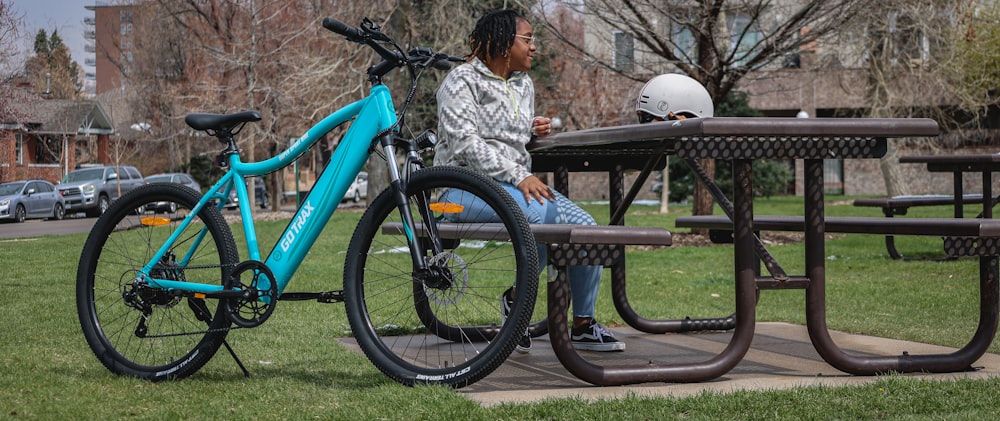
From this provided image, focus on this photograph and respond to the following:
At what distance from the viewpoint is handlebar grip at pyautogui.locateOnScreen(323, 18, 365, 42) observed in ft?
14.1

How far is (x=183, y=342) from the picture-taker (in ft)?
17.5

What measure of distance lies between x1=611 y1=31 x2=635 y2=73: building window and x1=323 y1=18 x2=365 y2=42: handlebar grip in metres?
11.6

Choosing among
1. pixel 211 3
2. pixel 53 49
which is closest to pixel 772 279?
pixel 53 49

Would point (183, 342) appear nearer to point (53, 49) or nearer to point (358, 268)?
point (358, 268)

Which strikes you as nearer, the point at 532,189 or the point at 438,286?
the point at 438,286

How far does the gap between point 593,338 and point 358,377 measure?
4.40 feet

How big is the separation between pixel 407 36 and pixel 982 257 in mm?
17741

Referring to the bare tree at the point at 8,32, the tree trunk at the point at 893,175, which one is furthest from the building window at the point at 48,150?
the tree trunk at the point at 893,175

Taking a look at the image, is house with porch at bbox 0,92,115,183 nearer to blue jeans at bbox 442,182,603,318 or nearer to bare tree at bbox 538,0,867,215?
bare tree at bbox 538,0,867,215

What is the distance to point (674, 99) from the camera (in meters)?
5.40

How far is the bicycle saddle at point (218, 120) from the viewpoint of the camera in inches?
184

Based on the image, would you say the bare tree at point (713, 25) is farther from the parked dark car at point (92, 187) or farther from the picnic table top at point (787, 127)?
the parked dark car at point (92, 187)

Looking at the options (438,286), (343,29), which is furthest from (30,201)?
(438,286)

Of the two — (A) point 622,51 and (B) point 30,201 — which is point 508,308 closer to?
(A) point 622,51
